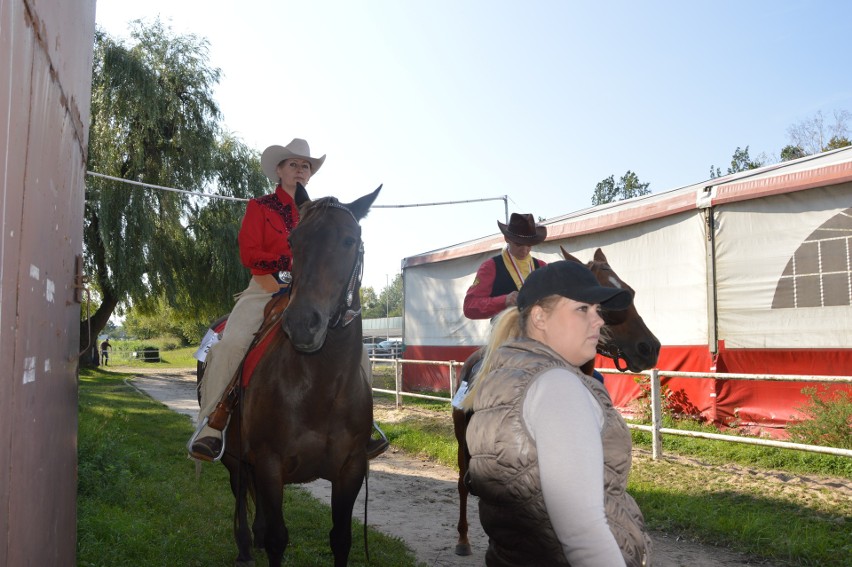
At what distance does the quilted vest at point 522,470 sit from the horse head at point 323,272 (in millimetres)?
1658

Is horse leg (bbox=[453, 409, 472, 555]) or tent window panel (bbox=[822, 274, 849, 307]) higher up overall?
tent window panel (bbox=[822, 274, 849, 307])

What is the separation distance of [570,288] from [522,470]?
1.90 ft

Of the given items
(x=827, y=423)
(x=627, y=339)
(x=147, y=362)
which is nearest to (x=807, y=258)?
Result: (x=827, y=423)

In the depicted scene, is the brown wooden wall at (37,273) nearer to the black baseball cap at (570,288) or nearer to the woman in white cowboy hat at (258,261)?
the woman in white cowboy hat at (258,261)

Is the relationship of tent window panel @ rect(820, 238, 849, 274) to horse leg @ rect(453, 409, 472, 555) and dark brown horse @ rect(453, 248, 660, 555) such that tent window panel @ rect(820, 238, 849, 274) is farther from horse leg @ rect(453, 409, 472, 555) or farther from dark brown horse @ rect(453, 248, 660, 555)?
horse leg @ rect(453, 409, 472, 555)

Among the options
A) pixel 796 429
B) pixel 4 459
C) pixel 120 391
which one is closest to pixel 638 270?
pixel 796 429

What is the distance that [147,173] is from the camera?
21.0 meters

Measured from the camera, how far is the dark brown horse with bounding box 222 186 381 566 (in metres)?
3.75

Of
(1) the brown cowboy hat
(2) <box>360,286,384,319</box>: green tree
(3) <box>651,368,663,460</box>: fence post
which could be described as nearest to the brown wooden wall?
(1) the brown cowboy hat

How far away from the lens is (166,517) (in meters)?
5.75

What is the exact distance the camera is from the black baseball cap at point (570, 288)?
6.49 feet

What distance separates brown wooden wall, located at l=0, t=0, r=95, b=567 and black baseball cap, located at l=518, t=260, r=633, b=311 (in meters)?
1.44

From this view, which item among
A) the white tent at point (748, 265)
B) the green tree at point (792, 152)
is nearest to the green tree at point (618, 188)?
the green tree at point (792, 152)

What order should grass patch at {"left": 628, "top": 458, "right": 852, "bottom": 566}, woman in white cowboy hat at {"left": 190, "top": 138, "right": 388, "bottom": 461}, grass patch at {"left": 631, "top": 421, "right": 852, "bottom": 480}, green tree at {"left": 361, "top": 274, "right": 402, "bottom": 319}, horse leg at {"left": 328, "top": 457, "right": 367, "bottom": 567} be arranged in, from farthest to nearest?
1. green tree at {"left": 361, "top": 274, "right": 402, "bottom": 319}
2. grass patch at {"left": 631, "top": 421, "right": 852, "bottom": 480}
3. grass patch at {"left": 628, "top": 458, "right": 852, "bottom": 566}
4. woman in white cowboy hat at {"left": 190, "top": 138, "right": 388, "bottom": 461}
5. horse leg at {"left": 328, "top": 457, "right": 367, "bottom": 567}
